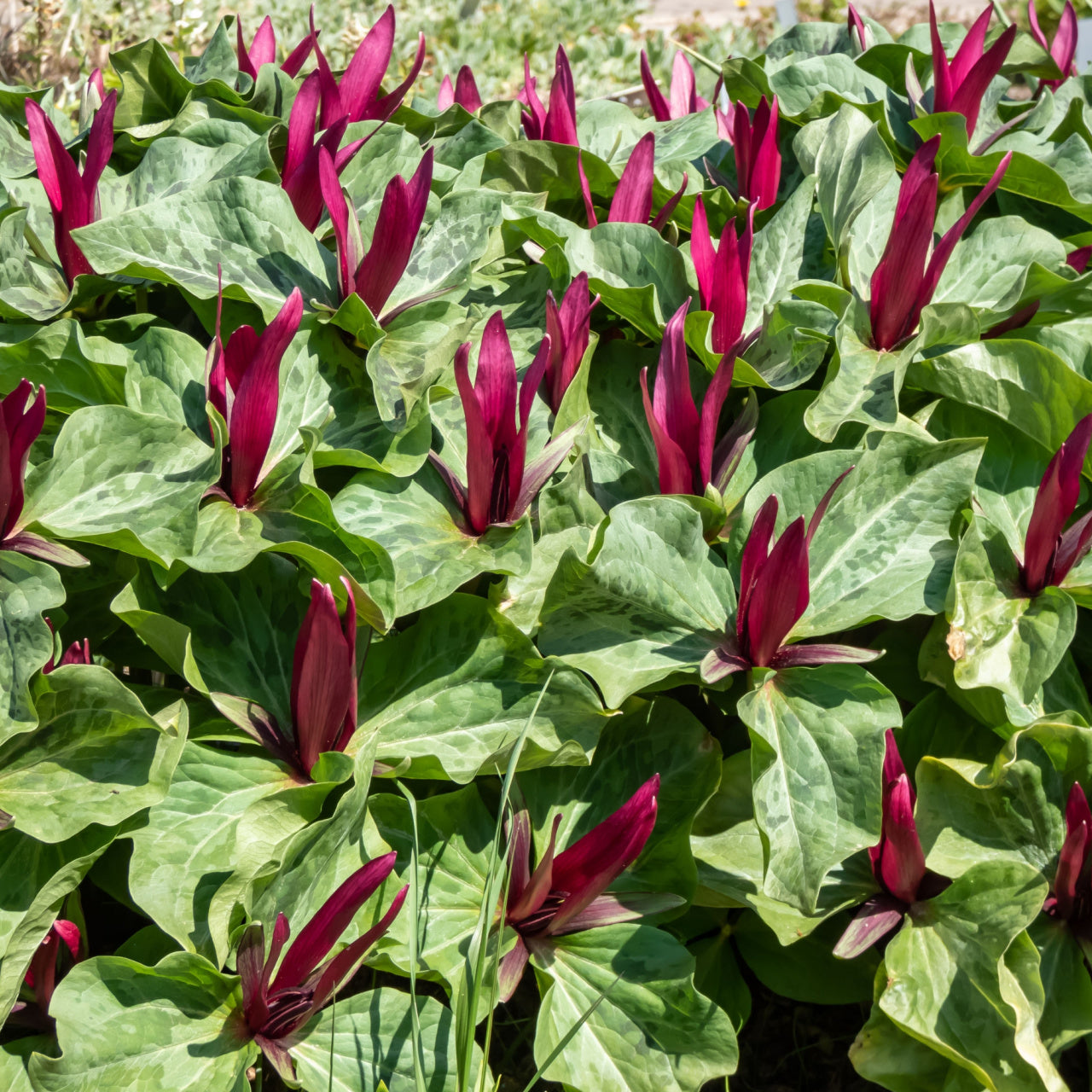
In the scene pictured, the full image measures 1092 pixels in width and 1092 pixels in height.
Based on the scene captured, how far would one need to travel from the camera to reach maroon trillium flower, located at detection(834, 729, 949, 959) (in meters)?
1.15

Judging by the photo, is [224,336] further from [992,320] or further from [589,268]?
[992,320]

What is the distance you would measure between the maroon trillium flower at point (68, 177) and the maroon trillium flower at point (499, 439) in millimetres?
553

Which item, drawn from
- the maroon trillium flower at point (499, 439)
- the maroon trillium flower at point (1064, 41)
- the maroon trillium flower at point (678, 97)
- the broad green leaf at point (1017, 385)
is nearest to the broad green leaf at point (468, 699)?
the maroon trillium flower at point (499, 439)

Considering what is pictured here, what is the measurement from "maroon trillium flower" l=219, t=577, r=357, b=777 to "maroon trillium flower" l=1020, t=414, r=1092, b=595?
743 millimetres

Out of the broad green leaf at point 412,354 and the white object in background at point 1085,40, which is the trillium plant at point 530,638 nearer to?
the broad green leaf at point 412,354

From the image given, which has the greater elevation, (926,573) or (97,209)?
(97,209)

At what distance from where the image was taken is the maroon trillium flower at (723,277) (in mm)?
1395

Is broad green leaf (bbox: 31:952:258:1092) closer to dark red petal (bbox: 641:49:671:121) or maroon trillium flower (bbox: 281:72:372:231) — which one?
maroon trillium flower (bbox: 281:72:372:231)

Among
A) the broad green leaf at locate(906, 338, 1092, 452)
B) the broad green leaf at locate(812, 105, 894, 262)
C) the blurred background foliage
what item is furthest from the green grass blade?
the blurred background foliage

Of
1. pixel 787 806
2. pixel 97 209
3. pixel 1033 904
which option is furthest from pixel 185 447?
pixel 1033 904

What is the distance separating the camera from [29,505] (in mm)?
1150

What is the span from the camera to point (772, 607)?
45.1 inches

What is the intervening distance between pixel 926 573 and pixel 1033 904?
1.15 ft

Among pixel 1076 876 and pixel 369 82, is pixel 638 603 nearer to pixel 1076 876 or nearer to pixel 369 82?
pixel 1076 876
